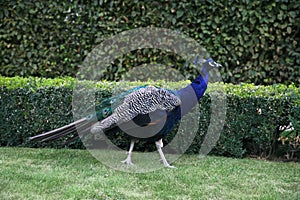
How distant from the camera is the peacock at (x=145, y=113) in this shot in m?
4.54

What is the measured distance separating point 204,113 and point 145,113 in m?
1.05

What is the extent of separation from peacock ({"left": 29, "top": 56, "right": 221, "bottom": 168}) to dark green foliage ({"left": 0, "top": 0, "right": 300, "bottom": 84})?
6.86ft

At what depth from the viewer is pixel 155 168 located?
472 cm

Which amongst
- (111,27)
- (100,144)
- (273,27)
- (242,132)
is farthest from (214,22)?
(100,144)

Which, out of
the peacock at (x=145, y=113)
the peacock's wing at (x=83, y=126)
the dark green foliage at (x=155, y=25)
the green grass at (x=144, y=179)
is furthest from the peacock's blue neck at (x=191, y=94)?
the dark green foliage at (x=155, y=25)

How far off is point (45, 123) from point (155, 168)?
5.34 ft

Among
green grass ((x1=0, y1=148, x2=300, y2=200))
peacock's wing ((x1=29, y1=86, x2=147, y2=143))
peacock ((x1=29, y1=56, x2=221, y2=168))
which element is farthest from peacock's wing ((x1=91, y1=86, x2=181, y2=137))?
green grass ((x1=0, y1=148, x2=300, y2=200))

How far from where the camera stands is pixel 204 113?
533cm

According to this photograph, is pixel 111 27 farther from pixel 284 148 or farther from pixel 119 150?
pixel 284 148

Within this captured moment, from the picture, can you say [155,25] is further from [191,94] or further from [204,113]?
[191,94]

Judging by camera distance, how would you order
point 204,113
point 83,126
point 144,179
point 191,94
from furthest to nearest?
point 204,113
point 83,126
point 191,94
point 144,179

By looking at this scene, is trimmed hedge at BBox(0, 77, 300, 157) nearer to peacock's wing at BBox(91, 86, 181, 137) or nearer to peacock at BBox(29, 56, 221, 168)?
peacock at BBox(29, 56, 221, 168)

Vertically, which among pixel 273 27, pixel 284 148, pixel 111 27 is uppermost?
pixel 273 27

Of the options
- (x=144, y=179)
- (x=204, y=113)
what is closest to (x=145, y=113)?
(x=144, y=179)
